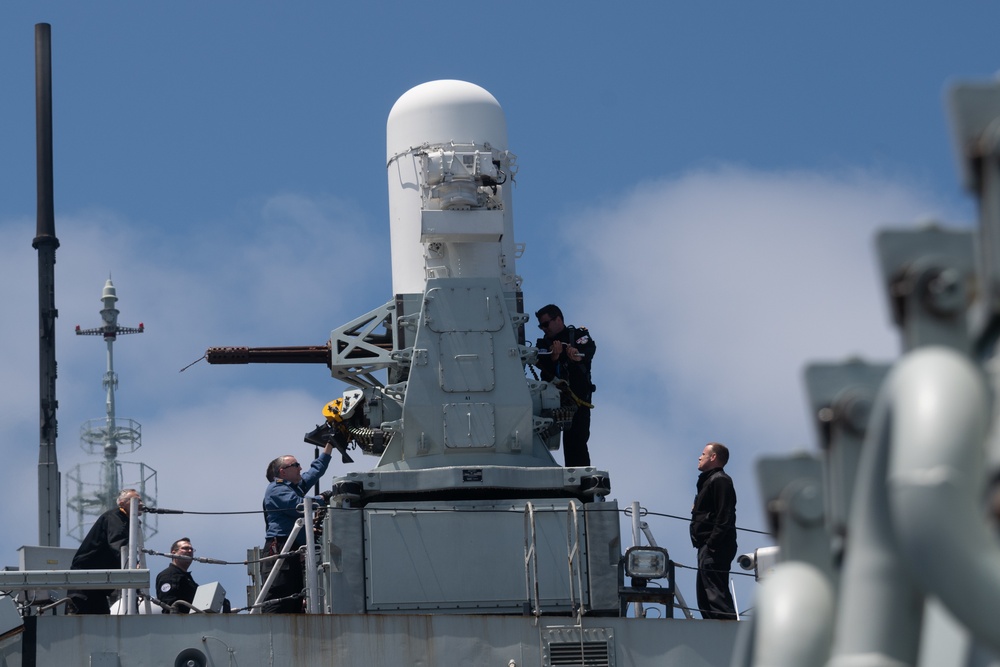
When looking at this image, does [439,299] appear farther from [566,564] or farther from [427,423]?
[566,564]

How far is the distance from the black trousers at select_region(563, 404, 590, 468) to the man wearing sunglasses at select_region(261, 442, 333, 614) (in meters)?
2.38

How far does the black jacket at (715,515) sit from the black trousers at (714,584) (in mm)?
66

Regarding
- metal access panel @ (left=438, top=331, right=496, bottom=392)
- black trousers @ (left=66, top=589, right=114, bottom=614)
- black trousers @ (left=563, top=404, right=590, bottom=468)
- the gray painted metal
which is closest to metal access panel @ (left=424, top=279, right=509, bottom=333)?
metal access panel @ (left=438, top=331, right=496, bottom=392)

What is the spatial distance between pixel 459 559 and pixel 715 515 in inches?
82.7

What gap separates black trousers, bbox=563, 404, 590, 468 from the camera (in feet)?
51.1

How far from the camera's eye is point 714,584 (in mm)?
13680

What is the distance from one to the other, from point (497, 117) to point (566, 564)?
15.7 feet

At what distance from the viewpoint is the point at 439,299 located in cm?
1465

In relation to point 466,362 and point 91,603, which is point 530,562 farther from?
point 91,603

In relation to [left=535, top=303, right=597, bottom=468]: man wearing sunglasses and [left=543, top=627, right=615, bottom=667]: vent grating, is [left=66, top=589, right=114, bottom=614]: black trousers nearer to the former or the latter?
[left=543, top=627, right=615, bottom=667]: vent grating

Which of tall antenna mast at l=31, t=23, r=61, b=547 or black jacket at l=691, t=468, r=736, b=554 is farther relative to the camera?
tall antenna mast at l=31, t=23, r=61, b=547

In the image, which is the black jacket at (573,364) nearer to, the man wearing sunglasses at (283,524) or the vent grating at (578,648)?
the man wearing sunglasses at (283,524)

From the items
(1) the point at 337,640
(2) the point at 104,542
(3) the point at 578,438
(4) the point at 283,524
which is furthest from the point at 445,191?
(1) the point at 337,640

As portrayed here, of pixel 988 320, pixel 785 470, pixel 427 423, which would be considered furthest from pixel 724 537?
pixel 988 320
